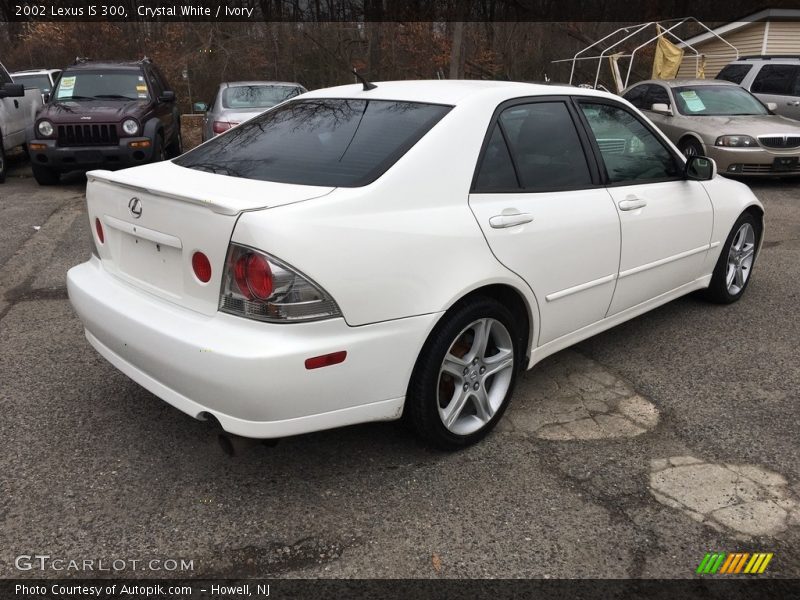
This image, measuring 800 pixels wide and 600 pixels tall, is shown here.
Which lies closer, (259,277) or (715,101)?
(259,277)

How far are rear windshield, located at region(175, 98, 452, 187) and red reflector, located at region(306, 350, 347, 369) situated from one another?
674 mm

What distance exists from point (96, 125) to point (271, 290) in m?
8.40

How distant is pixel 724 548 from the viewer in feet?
8.00

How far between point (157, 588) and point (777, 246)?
674 centimetres

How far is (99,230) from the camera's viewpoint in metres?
3.10

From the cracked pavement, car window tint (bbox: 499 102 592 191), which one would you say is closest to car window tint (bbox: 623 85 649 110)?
the cracked pavement

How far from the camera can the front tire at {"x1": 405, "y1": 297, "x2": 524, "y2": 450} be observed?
2.75m

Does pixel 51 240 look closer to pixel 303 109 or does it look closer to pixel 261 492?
pixel 303 109

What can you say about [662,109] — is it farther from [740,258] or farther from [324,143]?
[324,143]

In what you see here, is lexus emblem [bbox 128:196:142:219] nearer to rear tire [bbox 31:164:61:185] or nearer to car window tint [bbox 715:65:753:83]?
rear tire [bbox 31:164:61:185]

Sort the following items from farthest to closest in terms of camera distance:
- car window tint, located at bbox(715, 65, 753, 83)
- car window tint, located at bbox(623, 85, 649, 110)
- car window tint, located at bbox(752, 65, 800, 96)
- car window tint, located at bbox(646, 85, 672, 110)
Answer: car window tint, located at bbox(715, 65, 753, 83) → car window tint, located at bbox(752, 65, 800, 96) → car window tint, located at bbox(623, 85, 649, 110) → car window tint, located at bbox(646, 85, 672, 110)

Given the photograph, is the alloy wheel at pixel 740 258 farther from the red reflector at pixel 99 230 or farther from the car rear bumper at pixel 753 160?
the car rear bumper at pixel 753 160

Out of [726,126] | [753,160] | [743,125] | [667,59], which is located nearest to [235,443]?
[753,160]

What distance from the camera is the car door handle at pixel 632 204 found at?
3.57 meters
